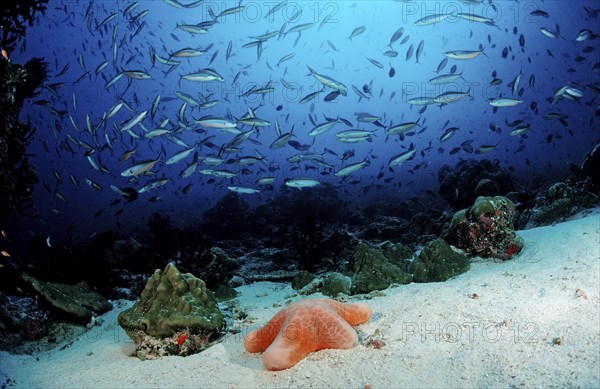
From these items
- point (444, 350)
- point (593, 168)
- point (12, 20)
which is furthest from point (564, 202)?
point (12, 20)

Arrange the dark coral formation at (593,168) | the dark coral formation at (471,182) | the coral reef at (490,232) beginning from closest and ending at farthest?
the coral reef at (490,232) → the dark coral formation at (593,168) → the dark coral formation at (471,182)

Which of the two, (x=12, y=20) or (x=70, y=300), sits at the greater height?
(x=12, y=20)

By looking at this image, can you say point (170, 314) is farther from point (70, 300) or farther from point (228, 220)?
point (228, 220)

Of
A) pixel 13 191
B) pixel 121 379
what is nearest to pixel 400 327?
pixel 121 379

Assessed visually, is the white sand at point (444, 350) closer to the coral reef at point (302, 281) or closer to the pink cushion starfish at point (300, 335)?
the pink cushion starfish at point (300, 335)

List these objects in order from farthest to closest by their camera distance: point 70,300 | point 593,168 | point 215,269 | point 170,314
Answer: point 593,168 < point 215,269 < point 70,300 < point 170,314

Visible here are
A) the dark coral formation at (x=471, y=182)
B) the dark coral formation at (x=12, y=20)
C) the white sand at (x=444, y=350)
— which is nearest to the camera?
the white sand at (x=444, y=350)

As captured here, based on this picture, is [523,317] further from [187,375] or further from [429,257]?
[187,375]

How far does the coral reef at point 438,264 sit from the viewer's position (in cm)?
543

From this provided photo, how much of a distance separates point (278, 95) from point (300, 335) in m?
99.5

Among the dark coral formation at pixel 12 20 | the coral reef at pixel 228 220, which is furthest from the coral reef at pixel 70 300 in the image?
the coral reef at pixel 228 220

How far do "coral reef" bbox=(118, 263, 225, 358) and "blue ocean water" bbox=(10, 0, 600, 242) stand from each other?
499 centimetres

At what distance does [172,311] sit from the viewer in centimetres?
409

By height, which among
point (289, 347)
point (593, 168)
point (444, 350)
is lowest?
point (593, 168)
